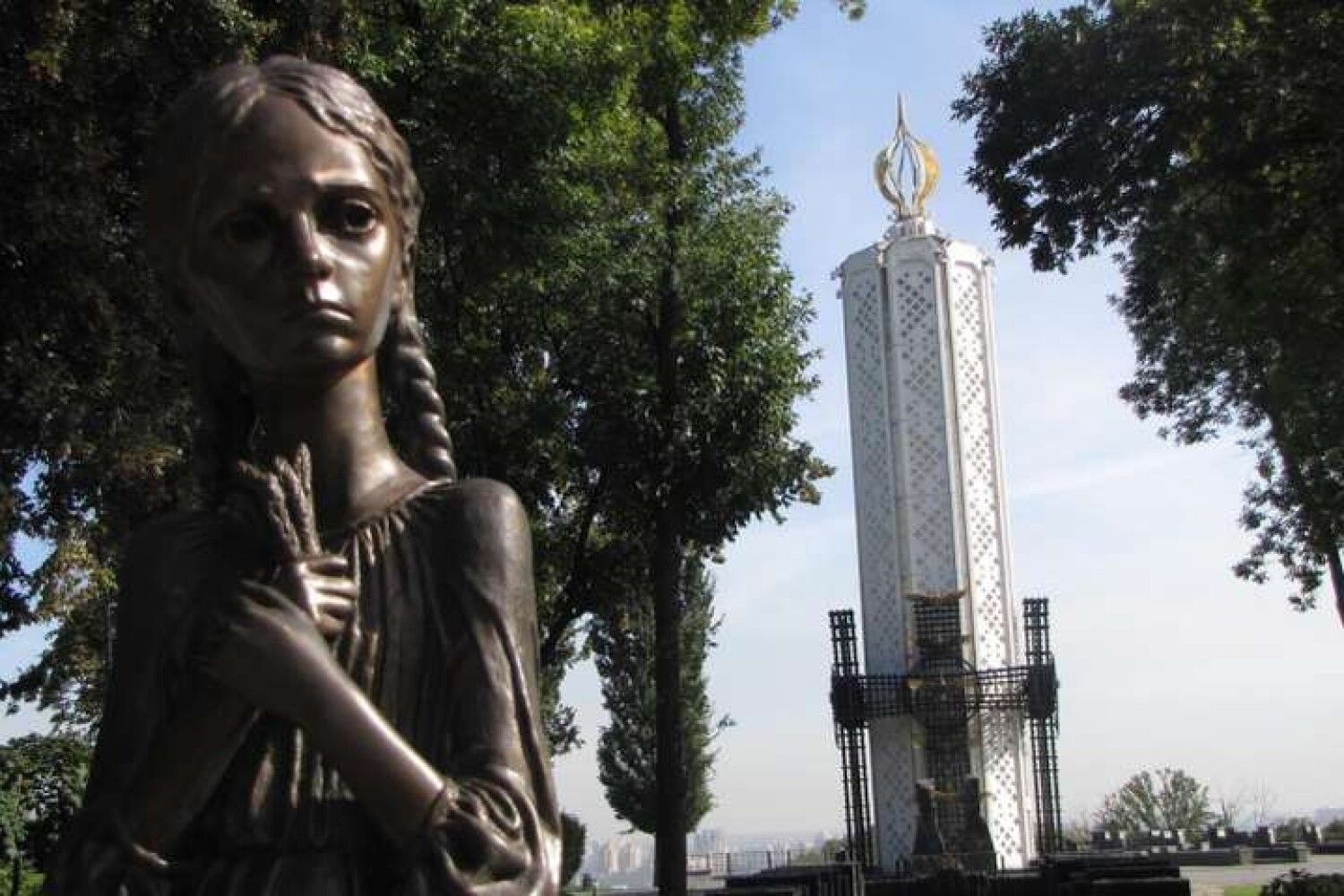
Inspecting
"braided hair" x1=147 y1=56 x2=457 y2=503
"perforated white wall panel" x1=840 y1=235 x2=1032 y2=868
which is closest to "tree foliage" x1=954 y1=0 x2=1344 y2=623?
"braided hair" x1=147 y1=56 x2=457 y2=503

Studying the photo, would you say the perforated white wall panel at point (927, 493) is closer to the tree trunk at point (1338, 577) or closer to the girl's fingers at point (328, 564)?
the tree trunk at point (1338, 577)

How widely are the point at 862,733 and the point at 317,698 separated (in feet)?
76.7

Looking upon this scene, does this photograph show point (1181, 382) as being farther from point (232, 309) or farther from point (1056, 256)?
point (232, 309)

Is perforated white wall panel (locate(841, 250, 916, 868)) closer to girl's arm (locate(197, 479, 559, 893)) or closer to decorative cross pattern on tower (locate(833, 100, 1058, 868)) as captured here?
decorative cross pattern on tower (locate(833, 100, 1058, 868))

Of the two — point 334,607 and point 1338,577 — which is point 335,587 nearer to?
point 334,607

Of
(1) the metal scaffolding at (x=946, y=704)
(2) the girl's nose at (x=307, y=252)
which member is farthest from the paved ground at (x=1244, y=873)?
(2) the girl's nose at (x=307, y=252)

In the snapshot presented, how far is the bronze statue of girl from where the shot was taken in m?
2.20

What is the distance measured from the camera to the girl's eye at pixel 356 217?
8.29ft

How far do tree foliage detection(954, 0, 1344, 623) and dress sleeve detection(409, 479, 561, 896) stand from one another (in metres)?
8.65

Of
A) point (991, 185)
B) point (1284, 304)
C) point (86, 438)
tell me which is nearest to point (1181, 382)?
point (1284, 304)

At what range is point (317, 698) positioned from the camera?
2.16 m

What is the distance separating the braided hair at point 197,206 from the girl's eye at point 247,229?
0.08m

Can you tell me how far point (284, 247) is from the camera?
2.46 m

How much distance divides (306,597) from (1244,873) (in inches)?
1246
